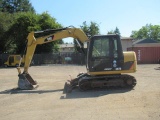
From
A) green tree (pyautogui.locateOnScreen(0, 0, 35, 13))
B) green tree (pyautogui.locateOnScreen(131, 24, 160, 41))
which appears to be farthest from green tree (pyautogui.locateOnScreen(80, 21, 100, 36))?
green tree (pyautogui.locateOnScreen(131, 24, 160, 41))

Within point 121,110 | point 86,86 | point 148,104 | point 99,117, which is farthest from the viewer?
point 86,86

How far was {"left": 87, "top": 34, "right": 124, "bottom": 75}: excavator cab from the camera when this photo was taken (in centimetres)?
1410

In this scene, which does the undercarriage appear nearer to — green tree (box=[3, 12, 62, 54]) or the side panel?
the side panel

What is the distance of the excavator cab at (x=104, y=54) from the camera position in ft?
46.3

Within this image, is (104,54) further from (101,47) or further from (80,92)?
(80,92)

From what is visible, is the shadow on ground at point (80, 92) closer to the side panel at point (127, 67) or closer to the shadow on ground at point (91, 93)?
the shadow on ground at point (91, 93)

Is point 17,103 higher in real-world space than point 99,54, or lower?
lower

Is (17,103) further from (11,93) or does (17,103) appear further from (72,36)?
(72,36)

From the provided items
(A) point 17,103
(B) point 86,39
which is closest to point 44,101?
(A) point 17,103

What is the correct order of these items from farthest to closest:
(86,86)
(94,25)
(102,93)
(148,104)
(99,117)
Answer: (94,25), (86,86), (102,93), (148,104), (99,117)

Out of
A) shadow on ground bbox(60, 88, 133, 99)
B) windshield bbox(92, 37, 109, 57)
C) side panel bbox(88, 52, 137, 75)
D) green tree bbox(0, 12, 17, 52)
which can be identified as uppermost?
green tree bbox(0, 12, 17, 52)

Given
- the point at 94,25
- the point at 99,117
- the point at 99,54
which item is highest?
the point at 94,25

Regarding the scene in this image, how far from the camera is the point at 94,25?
50.1m

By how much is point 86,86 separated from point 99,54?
155 cm
